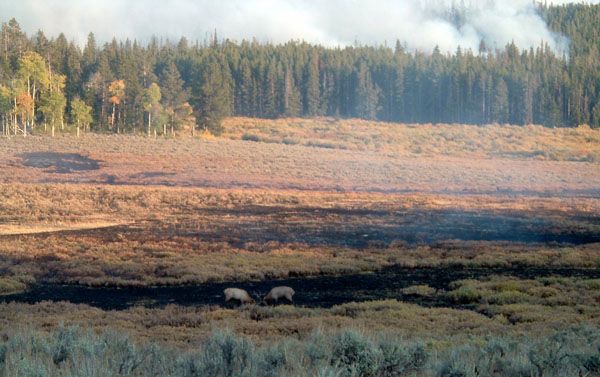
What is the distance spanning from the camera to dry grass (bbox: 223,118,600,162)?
8117 centimetres

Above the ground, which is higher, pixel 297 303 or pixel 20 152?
pixel 20 152

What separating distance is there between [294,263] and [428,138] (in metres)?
74.8

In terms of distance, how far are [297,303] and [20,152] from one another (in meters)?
50.9

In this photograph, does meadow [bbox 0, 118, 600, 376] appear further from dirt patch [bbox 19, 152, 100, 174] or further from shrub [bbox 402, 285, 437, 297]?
dirt patch [bbox 19, 152, 100, 174]

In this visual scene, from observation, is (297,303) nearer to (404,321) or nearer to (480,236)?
(404,321)

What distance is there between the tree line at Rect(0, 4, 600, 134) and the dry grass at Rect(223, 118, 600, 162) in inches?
322

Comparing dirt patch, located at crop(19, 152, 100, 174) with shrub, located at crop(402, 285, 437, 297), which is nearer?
shrub, located at crop(402, 285, 437, 297)

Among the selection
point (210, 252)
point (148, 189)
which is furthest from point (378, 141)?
point (210, 252)

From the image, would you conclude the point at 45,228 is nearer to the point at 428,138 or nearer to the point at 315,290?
the point at 315,290

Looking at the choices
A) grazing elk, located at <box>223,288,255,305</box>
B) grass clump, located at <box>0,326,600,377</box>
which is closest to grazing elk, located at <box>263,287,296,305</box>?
grazing elk, located at <box>223,288,255,305</box>

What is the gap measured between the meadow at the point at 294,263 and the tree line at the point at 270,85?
24.6 metres

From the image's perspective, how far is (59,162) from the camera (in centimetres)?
5828

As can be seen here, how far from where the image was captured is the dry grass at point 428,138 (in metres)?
81.2

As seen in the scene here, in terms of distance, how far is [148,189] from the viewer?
4650 centimetres
